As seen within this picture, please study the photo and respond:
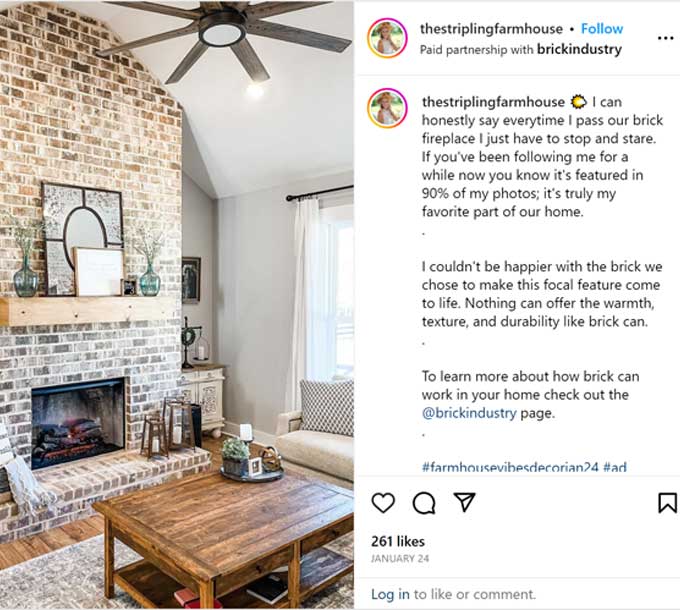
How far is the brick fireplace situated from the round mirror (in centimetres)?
18

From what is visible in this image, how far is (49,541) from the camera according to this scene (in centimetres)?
300

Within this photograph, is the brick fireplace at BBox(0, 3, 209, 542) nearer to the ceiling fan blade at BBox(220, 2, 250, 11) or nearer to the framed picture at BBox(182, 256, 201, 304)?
the framed picture at BBox(182, 256, 201, 304)

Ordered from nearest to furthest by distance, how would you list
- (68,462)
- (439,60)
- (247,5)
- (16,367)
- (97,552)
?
1. (439,60)
2. (247,5)
3. (97,552)
4. (16,367)
5. (68,462)

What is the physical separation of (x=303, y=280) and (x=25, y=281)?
202 centimetres

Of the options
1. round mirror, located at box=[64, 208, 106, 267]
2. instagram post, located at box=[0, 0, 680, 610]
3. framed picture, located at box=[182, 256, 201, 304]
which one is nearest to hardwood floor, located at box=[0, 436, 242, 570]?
instagram post, located at box=[0, 0, 680, 610]

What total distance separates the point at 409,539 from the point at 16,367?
3393 millimetres

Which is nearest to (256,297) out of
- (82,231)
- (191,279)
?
(191,279)

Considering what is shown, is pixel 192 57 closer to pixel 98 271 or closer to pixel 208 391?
pixel 98 271

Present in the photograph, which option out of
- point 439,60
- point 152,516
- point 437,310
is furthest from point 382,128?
point 152,516

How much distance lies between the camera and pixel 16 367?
3.36 meters

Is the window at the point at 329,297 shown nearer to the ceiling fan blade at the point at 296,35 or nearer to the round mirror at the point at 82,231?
the round mirror at the point at 82,231

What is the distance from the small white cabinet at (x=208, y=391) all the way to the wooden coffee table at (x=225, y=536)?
2.21 metres

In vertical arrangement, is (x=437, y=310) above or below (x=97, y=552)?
above

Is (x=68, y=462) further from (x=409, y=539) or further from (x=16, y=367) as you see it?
(x=409, y=539)
